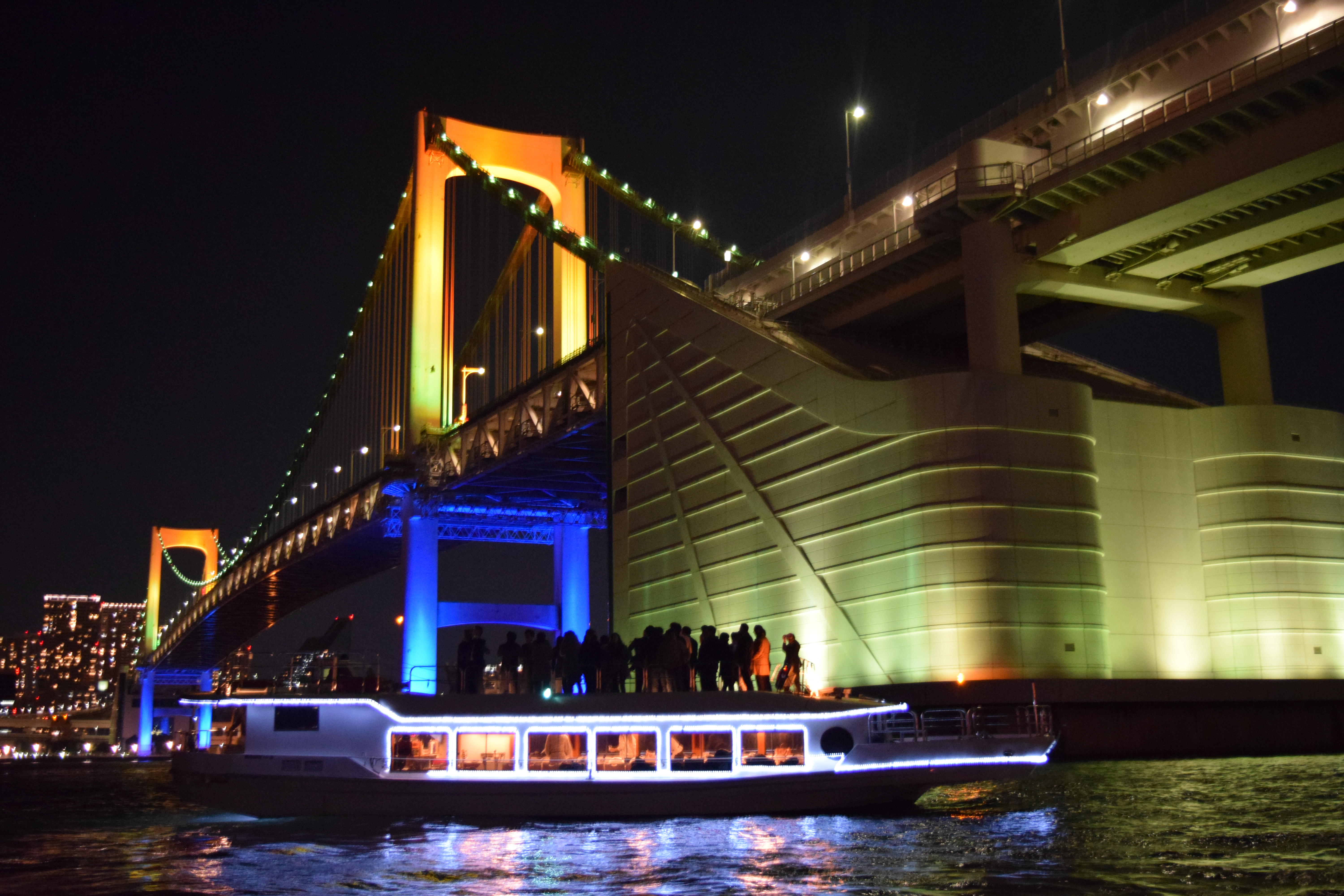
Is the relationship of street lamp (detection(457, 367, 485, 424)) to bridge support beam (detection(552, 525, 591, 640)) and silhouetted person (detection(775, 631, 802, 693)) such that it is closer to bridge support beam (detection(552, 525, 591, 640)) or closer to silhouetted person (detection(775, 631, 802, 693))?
bridge support beam (detection(552, 525, 591, 640))

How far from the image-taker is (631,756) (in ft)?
58.2

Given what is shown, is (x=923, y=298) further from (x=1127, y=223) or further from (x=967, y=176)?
(x=1127, y=223)

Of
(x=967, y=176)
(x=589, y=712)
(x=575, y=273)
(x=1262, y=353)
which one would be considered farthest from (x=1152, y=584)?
(x=575, y=273)

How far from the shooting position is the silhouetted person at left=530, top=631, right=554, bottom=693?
2045cm

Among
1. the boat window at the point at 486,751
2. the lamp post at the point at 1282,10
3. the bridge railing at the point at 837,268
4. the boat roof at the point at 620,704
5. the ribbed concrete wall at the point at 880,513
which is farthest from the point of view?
the bridge railing at the point at 837,268

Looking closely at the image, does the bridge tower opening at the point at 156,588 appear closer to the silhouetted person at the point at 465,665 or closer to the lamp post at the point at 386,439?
the lamp post at the point at 386,439

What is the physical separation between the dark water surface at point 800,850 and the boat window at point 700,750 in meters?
0.70

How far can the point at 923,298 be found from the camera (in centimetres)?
3328

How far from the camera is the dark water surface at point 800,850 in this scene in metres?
11.9

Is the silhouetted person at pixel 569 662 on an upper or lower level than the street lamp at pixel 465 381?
lower

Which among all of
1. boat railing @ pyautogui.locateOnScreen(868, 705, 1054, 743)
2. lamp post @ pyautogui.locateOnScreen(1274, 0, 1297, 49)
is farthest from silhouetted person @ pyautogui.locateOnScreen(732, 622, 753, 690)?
lamp post @ pyautogui.locateOnScreen(1274, 0, 1297, 49)

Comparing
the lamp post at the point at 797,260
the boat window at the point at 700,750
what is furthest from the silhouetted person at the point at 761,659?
the lamp post at the point at 797,260

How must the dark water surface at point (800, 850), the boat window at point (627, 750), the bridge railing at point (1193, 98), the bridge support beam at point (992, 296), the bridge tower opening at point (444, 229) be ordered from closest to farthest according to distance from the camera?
the dark water surface at point (800, 850) → the boat window at point (627, 750) → the bridge railing at point (1193, 98) → the bridge support beam at point (992, 296) → the bridge tower opening at point (444, 229)

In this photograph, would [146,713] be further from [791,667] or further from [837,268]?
[791,667]
